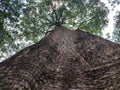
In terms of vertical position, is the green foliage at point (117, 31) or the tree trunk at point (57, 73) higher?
the green foliage at point (117, 31)

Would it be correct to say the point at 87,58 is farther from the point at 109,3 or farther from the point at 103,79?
the point at 109,3

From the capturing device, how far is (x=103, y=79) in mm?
3580

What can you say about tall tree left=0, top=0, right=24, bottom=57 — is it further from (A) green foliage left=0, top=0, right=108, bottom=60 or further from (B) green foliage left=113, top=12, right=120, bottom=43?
(B) green foliage left=113, top=12, right=120, bottom=43

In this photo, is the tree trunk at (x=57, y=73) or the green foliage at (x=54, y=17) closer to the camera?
the tree trunk at (x=57, y=73)

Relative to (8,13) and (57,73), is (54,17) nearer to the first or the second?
(8,13)

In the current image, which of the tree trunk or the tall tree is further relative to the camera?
the tall tree

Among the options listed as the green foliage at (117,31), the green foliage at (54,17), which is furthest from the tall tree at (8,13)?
the green foliage at (117,31)

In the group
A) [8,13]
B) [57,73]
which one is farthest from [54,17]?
[57,73]

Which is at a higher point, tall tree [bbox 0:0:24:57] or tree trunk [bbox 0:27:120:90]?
tall tree [bbox 0:0:24:57]

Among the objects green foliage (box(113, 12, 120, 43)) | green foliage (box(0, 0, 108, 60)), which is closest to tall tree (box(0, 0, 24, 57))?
green foliage (box(0, 0, 108, 60))

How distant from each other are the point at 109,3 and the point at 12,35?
823cm

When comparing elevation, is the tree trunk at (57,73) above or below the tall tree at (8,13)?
below

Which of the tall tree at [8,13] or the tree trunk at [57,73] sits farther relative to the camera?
the tall tree at [8,13]

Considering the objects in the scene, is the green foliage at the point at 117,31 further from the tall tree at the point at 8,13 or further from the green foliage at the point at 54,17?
the tall tree at the point at 8,13
